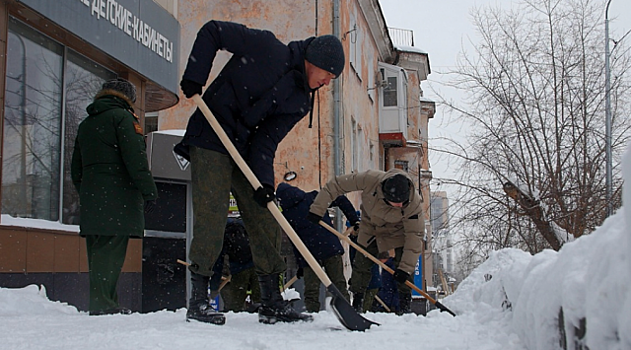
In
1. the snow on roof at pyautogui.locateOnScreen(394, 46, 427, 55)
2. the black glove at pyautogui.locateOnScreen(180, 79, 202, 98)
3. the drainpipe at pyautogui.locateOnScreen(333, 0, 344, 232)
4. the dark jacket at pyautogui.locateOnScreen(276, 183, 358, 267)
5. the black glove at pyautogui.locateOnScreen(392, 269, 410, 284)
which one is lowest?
the black glove at pyautogui.locateOnScreen(392, 269, 410, 284)

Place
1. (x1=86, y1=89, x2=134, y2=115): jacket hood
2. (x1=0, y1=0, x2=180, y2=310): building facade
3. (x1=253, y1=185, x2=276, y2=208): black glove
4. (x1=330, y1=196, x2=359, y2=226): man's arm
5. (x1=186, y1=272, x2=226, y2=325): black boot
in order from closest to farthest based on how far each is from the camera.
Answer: (x1=186, y1=272, x2=226, y2=325): black boot
(x1=253, y1=185, x2=276, y2=208): black glove
(x1=86, y1=89, x2=134, y2=115): jacket hood
(x1=0, y1=0, x2=180, y2=310): building facade
(x1=330, y1=196, x2=359, y2=226): man's arm

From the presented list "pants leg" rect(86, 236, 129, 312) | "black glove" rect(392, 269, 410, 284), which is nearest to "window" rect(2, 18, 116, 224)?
"pants leg" rect(86, 236, 129, 312)

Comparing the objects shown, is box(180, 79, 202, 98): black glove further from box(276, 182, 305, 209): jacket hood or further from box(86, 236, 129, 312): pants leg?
box(276, 182, 305, 209): jacket hood

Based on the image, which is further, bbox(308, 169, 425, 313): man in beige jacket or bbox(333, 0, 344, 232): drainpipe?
bbox(333, 0, 344, 232): drainpipe

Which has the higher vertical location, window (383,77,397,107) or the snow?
window (383,77,397,107)

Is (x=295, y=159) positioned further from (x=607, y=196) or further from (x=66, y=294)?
(x=66, y=294)

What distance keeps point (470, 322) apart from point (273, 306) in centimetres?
125

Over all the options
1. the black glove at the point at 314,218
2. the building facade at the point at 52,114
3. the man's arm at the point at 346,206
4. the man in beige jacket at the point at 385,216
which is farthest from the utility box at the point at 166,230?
the black glove at the point at 314,218

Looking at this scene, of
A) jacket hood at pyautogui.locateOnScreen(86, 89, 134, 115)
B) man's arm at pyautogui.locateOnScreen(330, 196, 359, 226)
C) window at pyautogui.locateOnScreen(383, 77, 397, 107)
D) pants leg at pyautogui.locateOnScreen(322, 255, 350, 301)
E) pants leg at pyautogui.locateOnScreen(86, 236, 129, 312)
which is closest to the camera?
pants leg at pyautogui.locateOnScreen(86, 236, 129, 312)

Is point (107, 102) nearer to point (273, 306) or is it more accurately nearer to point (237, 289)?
point (273, 306)

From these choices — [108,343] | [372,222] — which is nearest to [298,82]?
[108,343]

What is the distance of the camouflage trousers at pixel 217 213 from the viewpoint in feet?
12.0

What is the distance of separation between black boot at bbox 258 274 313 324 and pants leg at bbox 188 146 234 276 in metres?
0.39

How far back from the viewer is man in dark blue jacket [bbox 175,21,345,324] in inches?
145
